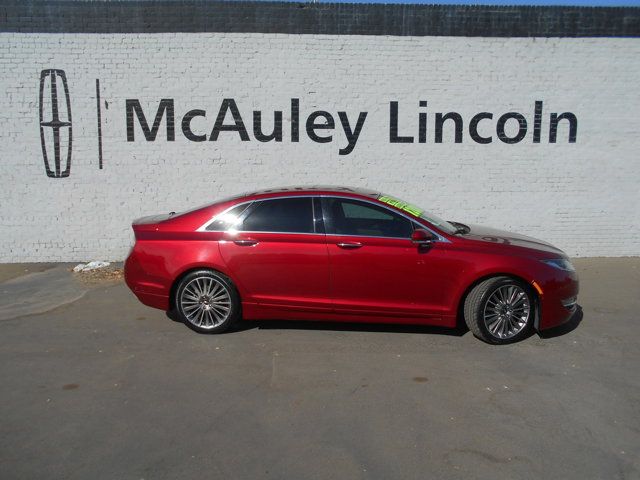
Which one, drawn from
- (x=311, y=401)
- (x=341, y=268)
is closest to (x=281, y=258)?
(x=341, y=268)

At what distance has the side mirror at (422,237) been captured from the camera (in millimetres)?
5555

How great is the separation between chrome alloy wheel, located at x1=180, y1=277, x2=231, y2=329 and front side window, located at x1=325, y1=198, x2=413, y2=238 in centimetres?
126

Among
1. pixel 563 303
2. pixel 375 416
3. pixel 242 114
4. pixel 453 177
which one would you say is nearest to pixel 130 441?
pixel 375 416

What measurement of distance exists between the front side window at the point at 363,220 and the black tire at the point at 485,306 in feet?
2.85

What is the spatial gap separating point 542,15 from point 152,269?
7.38 meters

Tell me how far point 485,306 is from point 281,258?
2017 millimetres

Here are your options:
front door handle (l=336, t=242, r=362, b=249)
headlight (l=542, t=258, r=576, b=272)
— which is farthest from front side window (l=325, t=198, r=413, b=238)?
headlight (l=542, t=258, r=576, b=272)

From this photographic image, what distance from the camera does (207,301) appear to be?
588 centimetres

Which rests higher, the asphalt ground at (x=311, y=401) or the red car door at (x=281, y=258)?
the red car door at (x=281, y=258)

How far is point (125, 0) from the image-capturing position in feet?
29.5

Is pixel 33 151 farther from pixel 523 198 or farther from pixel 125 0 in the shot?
pixel 523 198

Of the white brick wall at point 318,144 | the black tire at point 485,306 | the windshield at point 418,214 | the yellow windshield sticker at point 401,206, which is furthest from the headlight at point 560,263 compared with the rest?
→ the white brick wall at point 318,144

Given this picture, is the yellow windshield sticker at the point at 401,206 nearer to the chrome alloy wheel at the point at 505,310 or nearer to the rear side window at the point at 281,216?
the rear side window at the point at 281,216

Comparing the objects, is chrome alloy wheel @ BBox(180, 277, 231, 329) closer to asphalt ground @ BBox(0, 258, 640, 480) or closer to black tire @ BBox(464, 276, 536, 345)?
asphalt ground @ BBox(0, 258, 640, 480)
